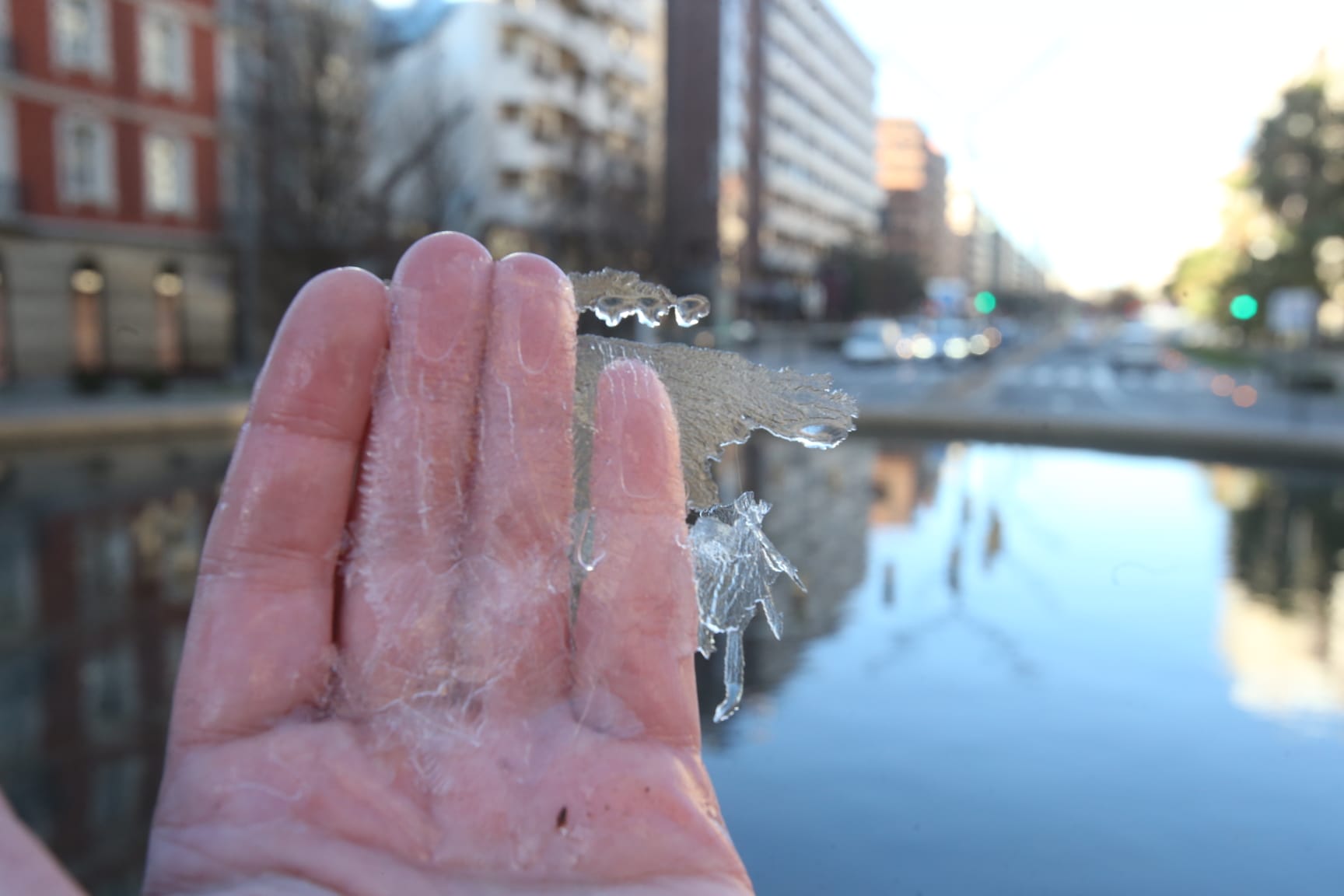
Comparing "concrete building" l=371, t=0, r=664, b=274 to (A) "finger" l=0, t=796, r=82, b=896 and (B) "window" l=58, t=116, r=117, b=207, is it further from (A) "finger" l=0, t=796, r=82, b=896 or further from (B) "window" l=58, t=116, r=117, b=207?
(A) "finger" l=0, t=796, r=82, b=896

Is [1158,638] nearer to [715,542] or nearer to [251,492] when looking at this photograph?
[715,542]

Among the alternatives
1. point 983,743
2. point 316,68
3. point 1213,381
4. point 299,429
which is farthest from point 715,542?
point 1213,381

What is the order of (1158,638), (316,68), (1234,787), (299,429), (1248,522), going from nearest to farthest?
(299,429) → (1234,787) → (1158,638) → (1248,522) → (316,68)

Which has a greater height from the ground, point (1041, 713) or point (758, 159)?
point (758, 159)

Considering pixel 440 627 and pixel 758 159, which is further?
pixel 758 159

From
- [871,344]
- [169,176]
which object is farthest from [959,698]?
[169,176]

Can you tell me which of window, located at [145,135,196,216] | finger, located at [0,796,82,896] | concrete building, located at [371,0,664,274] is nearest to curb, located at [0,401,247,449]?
window, located at [145,135,196,216]

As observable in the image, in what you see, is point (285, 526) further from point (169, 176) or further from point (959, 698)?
point (169, 176)
